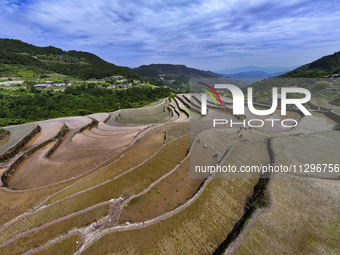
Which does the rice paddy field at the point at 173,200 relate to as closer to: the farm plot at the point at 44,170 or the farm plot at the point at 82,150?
the farm plot at the point at 44,170

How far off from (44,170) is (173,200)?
43.7ft

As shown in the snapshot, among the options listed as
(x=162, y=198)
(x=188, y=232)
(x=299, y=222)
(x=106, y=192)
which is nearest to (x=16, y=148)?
(x=106, y=192)

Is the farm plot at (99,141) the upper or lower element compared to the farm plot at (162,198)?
upper

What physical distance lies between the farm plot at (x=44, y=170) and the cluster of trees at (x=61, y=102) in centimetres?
1800

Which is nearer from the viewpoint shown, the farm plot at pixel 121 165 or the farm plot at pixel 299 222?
the farm plot at pixel 299 222

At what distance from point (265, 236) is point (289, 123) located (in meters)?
21.0

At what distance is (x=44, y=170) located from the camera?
1331 centimetres

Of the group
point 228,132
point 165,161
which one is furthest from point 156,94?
point 165,161

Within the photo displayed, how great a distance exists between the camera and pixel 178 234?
267 inches

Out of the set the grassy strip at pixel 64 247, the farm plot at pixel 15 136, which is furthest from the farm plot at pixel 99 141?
the grassy strip at pixel 64 247

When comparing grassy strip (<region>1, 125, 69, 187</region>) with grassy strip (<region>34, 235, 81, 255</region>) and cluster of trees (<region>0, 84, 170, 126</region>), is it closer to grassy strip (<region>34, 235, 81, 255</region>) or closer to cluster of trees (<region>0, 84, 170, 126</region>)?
grassy strip (<region>34, 235, 81, 255</region>)

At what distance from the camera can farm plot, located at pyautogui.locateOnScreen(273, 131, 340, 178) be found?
10227 mm

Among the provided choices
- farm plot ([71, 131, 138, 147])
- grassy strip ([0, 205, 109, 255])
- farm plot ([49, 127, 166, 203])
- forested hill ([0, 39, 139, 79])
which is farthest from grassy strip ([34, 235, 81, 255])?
forested hill ([0, 39, 139, 79])

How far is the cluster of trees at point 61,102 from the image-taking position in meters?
31.5
